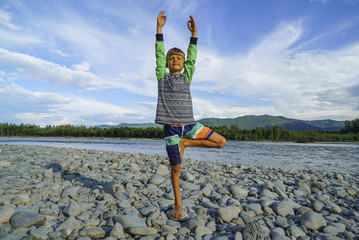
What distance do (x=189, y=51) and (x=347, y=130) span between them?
77.4m

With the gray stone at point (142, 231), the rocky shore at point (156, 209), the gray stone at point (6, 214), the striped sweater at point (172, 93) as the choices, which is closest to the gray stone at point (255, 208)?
the rocky shore at point (156, 209)

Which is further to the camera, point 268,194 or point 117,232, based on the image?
point 268,194

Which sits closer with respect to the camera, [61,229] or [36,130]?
[61,229]

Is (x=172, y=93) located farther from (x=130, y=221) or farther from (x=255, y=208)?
(x=255, y=208)

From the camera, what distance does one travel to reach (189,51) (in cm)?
318

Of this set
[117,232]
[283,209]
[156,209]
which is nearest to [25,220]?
[117,232]

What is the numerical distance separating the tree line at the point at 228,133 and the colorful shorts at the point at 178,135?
54260mm

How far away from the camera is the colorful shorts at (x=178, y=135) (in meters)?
3.08

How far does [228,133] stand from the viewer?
59375 millimetres

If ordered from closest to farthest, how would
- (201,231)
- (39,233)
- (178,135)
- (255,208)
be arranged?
(39,233), (201,231), (178,135), (255,208)

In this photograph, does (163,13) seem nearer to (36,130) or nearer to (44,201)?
(44,201)

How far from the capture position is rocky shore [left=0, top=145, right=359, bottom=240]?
2.87 m

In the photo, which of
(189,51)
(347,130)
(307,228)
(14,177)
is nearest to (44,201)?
(14,177)

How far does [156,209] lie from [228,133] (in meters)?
57.5
